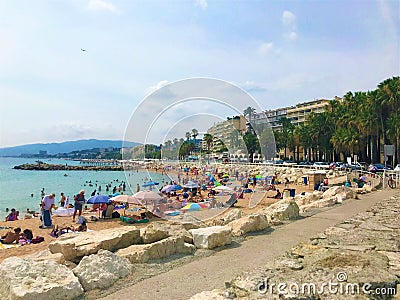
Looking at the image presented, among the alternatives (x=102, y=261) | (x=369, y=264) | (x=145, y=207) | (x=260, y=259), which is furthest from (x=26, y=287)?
(x=145, y=207)

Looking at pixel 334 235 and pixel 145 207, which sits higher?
pixel 334 235

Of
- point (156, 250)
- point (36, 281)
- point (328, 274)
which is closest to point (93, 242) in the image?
point (156, 250)

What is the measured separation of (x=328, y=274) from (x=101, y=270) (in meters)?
2.93

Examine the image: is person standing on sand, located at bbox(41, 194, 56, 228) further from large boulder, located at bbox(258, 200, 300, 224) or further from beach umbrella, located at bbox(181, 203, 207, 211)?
large boulder, located at bbox(258, 200, 300, 224)

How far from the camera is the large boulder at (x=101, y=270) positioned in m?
4.48

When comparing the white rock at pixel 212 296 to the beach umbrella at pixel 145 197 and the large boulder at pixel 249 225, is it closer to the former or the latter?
the large boulder at pixel 249 225

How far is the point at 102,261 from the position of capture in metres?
4.75

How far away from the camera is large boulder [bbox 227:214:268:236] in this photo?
7406 millimetres

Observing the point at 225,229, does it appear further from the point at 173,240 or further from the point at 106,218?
the point at 106,218

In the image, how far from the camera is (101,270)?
15.2 feet

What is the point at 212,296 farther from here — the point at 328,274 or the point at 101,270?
the point at 101,270

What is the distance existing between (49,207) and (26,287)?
1288 centimetres

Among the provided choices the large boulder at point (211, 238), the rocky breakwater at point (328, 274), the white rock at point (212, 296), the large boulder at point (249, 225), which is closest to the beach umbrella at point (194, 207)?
the large boulder at point (249, 225)

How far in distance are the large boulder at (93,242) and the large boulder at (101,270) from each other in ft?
2.39
